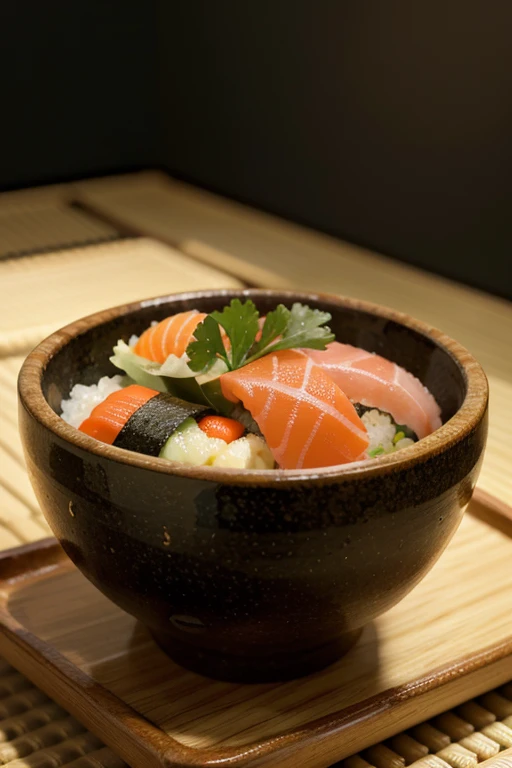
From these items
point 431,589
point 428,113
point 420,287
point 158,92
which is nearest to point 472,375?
point 431,589

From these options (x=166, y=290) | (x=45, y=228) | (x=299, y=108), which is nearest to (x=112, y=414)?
(x=166, y=290)

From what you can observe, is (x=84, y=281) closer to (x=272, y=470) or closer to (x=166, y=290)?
(x=166, y=290)

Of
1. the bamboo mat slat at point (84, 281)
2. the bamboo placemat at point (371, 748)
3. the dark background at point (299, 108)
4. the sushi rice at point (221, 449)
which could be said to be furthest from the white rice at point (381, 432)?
the dark background at point (299, 108)

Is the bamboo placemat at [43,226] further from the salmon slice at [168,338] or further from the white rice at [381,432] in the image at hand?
the white rice at [381,432]

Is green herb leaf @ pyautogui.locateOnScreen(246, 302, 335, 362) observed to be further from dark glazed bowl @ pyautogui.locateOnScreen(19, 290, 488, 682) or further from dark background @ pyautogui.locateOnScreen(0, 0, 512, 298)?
dark background @ pyautogui.locateOnScreen(0, 0, 512, 298)

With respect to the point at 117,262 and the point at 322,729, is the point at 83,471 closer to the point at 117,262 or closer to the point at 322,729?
the point at 322,729

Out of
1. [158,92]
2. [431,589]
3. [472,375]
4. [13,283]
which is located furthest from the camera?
[158,92]
